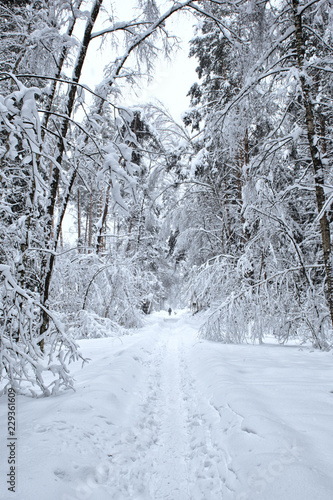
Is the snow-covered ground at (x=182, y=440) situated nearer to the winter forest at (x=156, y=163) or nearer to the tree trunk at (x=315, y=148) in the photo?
the winter forest at (x=156, y=163)

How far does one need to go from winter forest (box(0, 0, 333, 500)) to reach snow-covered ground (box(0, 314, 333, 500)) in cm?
6

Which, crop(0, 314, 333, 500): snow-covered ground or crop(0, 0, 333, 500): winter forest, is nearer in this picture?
crop(0, 314, 333, 500): snow-covered ground

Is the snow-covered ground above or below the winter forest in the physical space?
below

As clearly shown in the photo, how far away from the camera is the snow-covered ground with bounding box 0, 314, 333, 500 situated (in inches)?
65.4

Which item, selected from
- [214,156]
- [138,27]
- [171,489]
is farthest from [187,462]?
[214,156]

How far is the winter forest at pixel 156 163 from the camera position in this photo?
2.16 metres

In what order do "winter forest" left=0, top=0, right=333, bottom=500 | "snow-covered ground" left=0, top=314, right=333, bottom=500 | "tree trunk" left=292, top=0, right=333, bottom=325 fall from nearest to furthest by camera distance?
"snow-covered ground" left=0, top=314, right=333, bottom=500 → "winter forest" left=0, top=0, right=333, bottom=500 → "tree trunk" left=292, top=0, right=333, bottom=325

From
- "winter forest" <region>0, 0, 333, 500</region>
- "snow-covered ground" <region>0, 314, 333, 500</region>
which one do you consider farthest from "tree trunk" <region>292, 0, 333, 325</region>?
"snow-covered ground" <region>0, 314, 333, 500</region>

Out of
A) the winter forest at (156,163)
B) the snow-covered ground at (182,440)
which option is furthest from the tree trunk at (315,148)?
the snow-covered ground at (182,440)

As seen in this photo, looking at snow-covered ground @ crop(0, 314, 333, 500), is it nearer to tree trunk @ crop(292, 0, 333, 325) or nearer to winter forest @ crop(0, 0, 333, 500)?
winter forest @ crop(0, 0, 333, 500)

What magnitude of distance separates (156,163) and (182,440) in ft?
16.7

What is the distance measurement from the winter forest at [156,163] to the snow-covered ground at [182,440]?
2.6 inches

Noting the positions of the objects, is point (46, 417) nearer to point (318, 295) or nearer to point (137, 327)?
point (318, 295)

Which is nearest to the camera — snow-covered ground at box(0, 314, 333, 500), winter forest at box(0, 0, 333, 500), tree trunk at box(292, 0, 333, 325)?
snow-covered ground at box(0, 314, 333, 500)
